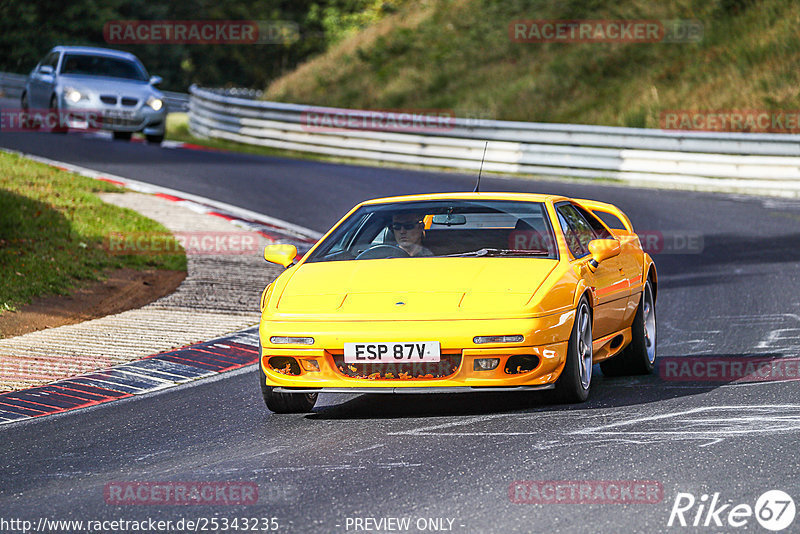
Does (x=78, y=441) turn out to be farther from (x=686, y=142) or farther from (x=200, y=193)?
(x=686, y=142)

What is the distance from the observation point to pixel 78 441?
6.95 meters

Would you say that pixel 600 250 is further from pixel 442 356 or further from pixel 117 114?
pixel 117 114

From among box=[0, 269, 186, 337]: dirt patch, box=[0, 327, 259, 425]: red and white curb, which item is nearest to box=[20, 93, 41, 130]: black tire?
box=[0, 269, 186, 337]: dirt patch

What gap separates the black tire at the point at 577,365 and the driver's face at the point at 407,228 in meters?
1.24

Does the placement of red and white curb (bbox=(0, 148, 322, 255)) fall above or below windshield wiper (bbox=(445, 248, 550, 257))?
below

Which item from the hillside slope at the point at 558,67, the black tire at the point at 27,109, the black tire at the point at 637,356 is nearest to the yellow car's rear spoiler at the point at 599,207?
the black tire at the point at 637,356

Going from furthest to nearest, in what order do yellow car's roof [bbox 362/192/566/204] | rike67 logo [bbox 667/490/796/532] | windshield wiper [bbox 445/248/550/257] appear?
yellow car's roof [bbox 362/192/566/204], windshield wiper [bbox 445/248/550/257], rike67 logo [bbox 667/490/796/532]

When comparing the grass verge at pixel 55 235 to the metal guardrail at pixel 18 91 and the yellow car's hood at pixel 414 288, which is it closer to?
the yellow car's hood at pixel 414 288

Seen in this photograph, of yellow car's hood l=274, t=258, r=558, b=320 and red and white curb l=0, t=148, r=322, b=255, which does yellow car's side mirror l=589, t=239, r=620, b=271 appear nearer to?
yellow car's hood l=274, t=258, r=558, b=320

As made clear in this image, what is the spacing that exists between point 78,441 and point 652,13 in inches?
1135

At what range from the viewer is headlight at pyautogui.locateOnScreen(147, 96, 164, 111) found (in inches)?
993

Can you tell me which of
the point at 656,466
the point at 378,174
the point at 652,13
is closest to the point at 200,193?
the point at 378,174

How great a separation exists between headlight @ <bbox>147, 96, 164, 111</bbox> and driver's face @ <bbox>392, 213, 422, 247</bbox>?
17.9 m

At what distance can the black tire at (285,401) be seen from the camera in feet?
24.1
